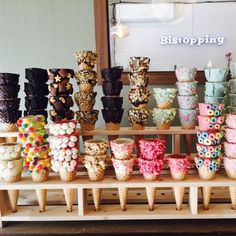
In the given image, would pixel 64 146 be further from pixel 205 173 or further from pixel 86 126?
pixel 205 173

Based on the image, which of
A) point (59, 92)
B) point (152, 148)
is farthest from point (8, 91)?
point (152, 148)

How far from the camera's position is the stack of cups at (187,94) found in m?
1.03

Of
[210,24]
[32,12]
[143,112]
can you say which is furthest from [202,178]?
[32,12]

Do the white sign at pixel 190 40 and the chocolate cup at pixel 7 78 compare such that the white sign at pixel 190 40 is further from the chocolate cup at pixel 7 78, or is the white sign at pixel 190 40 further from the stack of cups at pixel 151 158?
the chocolate cup at pixel 7 78

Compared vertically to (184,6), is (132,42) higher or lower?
lower

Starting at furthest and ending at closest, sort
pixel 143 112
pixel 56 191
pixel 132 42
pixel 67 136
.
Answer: pixel 132 42 → pixel 56 191 → pixel 143 112 → pixel 67 136

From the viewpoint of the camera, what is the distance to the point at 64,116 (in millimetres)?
1042

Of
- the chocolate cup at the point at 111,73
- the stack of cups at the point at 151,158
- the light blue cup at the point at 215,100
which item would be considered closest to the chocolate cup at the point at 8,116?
the chocolate cup at the point at 111,73

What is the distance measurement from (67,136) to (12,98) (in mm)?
246

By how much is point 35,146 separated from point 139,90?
389 millimetres

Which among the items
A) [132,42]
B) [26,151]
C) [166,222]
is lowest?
[166,222]

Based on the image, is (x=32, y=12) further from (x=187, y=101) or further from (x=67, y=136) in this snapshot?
(x=187, y=101)

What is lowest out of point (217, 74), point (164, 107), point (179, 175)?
point (179, 175)

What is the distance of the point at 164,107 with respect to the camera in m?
1.06
